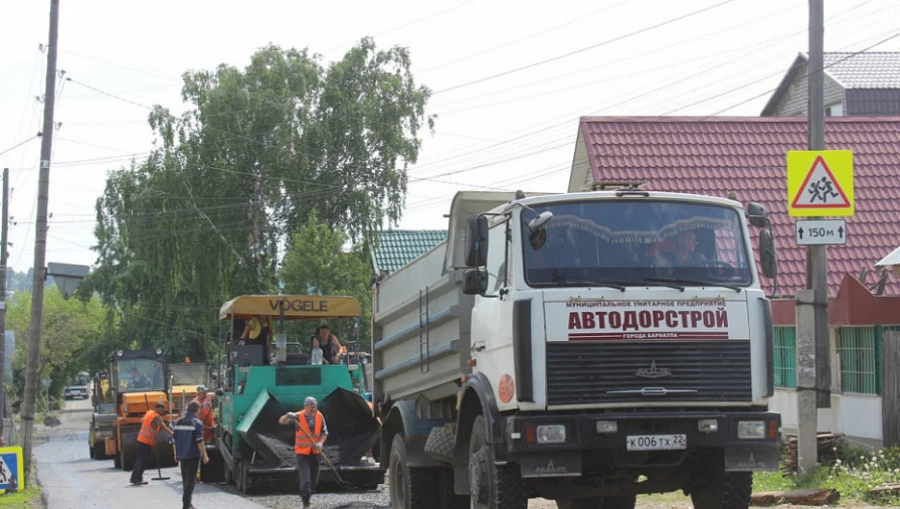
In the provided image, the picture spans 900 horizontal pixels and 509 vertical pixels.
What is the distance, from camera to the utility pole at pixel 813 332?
14.1m

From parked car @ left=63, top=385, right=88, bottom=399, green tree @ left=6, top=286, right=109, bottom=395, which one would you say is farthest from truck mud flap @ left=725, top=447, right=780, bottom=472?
parked car @ left=63, top=385, right=88, bottom=399

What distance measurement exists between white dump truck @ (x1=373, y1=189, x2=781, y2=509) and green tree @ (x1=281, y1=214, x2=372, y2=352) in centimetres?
2731

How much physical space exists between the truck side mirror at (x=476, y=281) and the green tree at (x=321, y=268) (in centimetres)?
2725

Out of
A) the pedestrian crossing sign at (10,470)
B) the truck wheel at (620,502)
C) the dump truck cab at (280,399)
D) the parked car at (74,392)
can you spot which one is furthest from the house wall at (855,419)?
the parked car at (74,392)

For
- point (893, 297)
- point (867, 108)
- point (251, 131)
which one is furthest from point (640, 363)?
point (867, 108)

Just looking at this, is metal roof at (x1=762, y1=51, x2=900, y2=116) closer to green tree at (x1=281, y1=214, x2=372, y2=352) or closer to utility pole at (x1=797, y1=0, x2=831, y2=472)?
green tree at (x1=281, y1=214, x2=372, y2=352)

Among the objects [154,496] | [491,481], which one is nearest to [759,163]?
[154,496]

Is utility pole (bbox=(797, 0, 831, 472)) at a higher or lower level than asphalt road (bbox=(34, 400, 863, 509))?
higher

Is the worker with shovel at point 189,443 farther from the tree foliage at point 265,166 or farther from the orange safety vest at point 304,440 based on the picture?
the tree foliage at point 265,166

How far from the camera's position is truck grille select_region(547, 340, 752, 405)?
9086mm

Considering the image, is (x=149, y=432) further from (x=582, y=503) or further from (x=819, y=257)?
(x=819, y=257)

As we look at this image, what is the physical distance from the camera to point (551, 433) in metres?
9.08

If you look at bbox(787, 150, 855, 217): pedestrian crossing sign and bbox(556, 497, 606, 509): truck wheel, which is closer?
bbox(556, 497, 606, 509): truck wheel

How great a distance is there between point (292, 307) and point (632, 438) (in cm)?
1156
